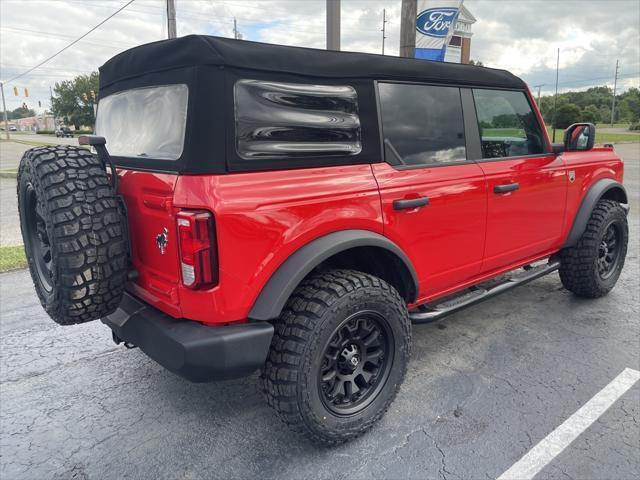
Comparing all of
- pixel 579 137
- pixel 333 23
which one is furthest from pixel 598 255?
pixel 333 23

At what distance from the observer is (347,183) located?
8.09 feet

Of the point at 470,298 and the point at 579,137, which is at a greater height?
the point at 579,137

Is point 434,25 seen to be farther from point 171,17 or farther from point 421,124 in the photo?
point 171,17

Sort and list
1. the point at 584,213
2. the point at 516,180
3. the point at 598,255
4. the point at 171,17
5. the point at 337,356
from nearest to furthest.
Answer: the point at 337,356 < the point at 516,180 < the point at 584,213 < the point at 598,255 < the point at 171,17

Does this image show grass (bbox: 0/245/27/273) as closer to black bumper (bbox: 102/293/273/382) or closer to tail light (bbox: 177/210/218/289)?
black bumper (bbox: 102/293/273/382)

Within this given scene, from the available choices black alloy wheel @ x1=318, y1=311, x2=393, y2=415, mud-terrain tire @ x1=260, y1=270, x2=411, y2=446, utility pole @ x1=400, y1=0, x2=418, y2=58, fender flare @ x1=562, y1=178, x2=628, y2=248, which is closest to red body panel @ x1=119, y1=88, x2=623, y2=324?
mud-terrain tire @ x1=260, y1=270, x2=411, y2=446

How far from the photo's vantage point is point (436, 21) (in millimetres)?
8062

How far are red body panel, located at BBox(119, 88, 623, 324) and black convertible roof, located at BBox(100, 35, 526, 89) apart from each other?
0.50m

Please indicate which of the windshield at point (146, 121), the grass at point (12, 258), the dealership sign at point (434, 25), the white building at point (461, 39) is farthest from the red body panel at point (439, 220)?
the white building at point (461, 39)

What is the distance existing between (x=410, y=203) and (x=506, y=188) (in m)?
0.98

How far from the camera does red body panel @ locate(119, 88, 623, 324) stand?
82.3 inches

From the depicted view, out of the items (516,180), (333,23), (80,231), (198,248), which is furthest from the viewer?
(333,23)

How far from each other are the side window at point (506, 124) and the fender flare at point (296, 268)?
4.82ft

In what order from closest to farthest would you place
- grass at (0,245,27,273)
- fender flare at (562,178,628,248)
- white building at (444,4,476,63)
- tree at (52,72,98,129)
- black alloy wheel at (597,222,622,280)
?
fender flare at (562,178,628,248) → black alloy wheel at (597,222,622,280) → grass at (0,245,27,273) → white building at (444,4,476,63) → tree at (52,72,98,129)
